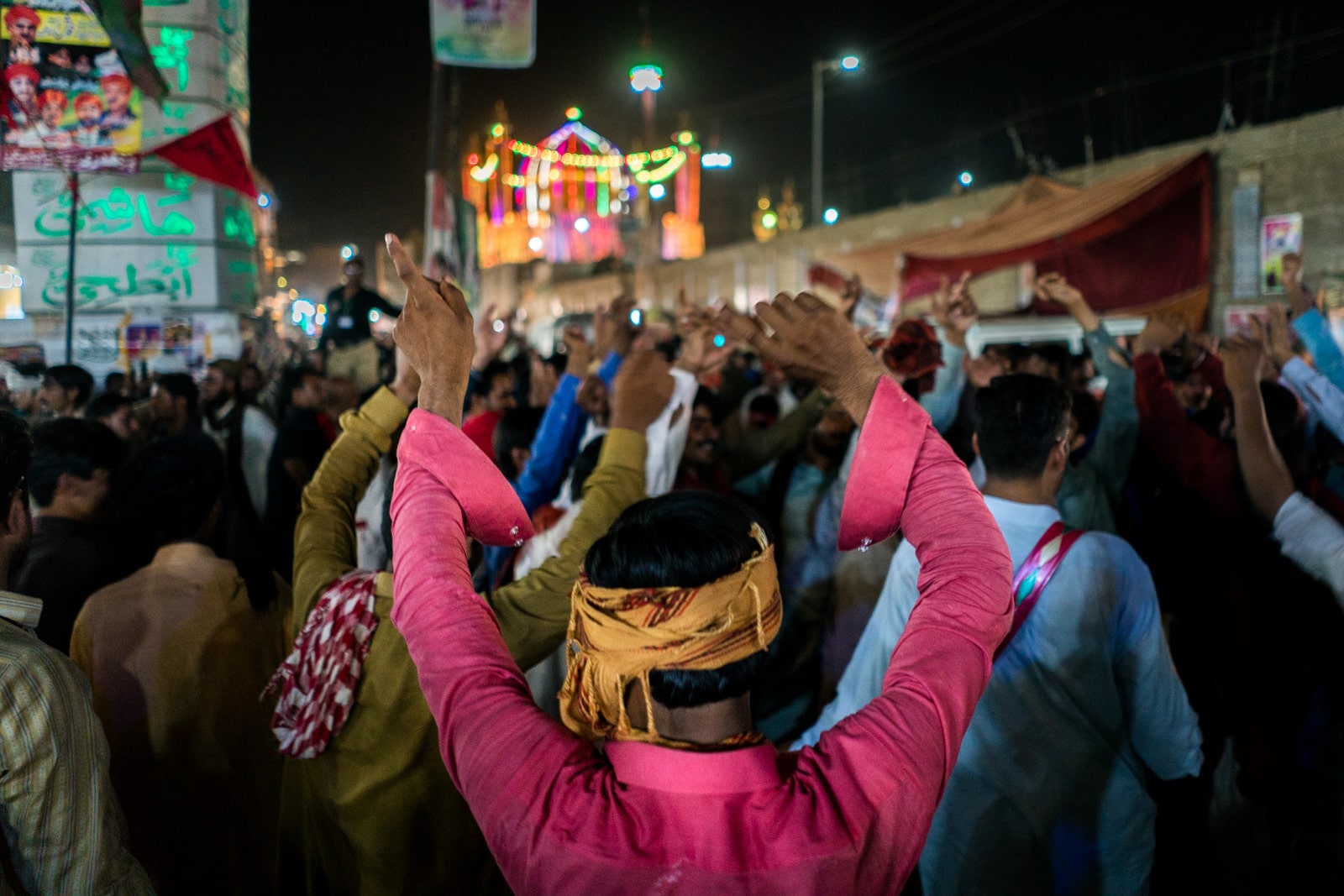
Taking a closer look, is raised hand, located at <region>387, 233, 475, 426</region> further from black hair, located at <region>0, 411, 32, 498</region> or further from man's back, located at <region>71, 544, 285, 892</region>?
man's back, located at <region>71, 544, 285, 892</region>

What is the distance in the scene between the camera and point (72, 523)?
2.73 metres

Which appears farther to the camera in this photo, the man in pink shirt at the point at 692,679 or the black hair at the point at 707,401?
the black hair at the point at 707,401

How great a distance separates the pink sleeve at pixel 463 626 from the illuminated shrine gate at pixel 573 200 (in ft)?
218

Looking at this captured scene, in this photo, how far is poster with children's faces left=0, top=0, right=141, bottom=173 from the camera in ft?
14.7

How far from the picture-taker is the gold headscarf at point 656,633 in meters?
1.12

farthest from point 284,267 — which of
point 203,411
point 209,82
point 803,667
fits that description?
point 803,667

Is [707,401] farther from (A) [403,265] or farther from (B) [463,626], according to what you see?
(B) [463,626]

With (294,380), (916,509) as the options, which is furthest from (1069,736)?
(294,380)

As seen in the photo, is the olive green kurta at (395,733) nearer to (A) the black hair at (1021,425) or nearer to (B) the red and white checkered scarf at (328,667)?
(B) the red and white checkered scarf at (328,667)

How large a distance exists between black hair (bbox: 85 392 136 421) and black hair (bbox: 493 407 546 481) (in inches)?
86.0

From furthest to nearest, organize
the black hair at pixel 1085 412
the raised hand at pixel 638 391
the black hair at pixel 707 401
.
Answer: the black hair at pixel 707 401, the black hair at pixel 1085 412, the raised hand at pixel 638 391

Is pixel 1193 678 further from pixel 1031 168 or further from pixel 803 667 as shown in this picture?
pixel 1031 168

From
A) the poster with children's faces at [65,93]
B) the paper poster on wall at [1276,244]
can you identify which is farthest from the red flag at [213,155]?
the paper poster on wall at [1276,244]

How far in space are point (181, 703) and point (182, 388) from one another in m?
3.82
